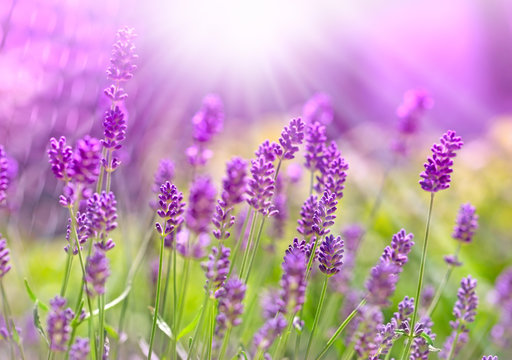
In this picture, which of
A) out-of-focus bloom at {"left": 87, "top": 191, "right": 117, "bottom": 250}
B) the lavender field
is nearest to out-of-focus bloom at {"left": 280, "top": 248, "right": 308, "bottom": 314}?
the lavender field

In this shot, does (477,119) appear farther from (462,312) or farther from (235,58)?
(462,312)

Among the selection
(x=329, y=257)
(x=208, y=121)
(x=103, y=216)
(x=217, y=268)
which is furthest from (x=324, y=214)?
(x=208, y=121)

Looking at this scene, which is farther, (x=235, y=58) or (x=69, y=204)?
(x=235, y=58)

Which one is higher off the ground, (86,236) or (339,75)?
(339,75)

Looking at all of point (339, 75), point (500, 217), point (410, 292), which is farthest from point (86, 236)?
point (339, 75)

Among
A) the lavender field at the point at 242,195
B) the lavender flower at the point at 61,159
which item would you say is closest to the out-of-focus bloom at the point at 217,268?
the lavender field at the point at 242,195

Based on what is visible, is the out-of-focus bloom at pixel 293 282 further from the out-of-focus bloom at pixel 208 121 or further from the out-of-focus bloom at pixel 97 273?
the out-of-focus bloom at pixel 208 121

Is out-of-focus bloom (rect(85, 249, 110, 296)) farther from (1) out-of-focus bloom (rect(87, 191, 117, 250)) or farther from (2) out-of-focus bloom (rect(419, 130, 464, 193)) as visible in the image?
(2) out-of-focus bloom (rect(419, 130, 464, 193))
